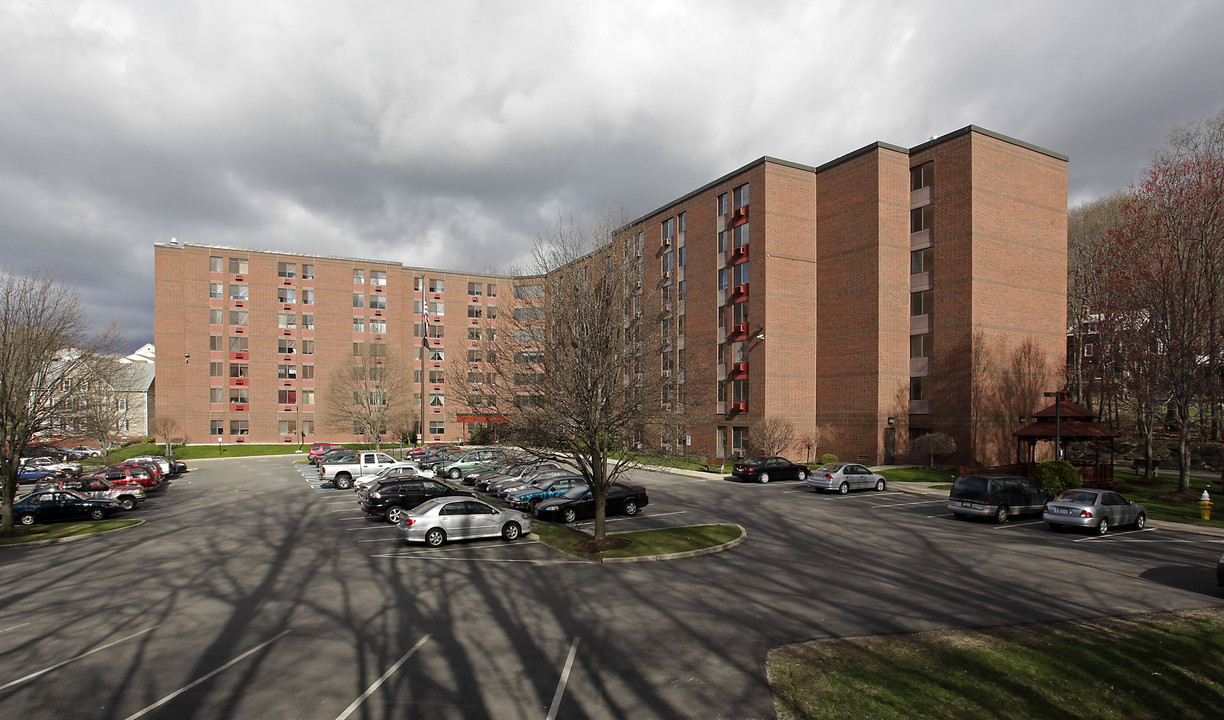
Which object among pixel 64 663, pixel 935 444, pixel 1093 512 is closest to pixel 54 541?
pixel 64 663

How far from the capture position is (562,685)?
9094mm

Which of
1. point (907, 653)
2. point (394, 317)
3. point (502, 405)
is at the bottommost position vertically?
point (907, 653)

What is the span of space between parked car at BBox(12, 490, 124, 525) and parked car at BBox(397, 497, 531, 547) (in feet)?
52.0

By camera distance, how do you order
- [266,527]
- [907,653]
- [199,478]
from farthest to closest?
[199,478] → [266,527] → [907,653]

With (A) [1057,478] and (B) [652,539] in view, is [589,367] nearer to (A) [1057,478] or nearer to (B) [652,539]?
(B) [652,539]

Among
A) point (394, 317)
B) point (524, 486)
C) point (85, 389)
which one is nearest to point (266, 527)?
point (524, 486)

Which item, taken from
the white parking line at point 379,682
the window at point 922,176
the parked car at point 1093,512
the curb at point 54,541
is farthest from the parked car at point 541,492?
the window at point 922,176

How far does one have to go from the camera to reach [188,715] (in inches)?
323

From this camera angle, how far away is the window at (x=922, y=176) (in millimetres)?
41438

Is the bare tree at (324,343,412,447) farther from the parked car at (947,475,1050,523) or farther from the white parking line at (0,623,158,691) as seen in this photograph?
the parked car at (947,475,1050,523)

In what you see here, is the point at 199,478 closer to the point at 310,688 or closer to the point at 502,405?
the point at 502,405

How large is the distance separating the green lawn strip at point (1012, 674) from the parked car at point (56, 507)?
2866 cm

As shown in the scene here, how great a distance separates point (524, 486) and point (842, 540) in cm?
1417

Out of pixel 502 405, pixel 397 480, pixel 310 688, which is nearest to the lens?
pixel 310 688
